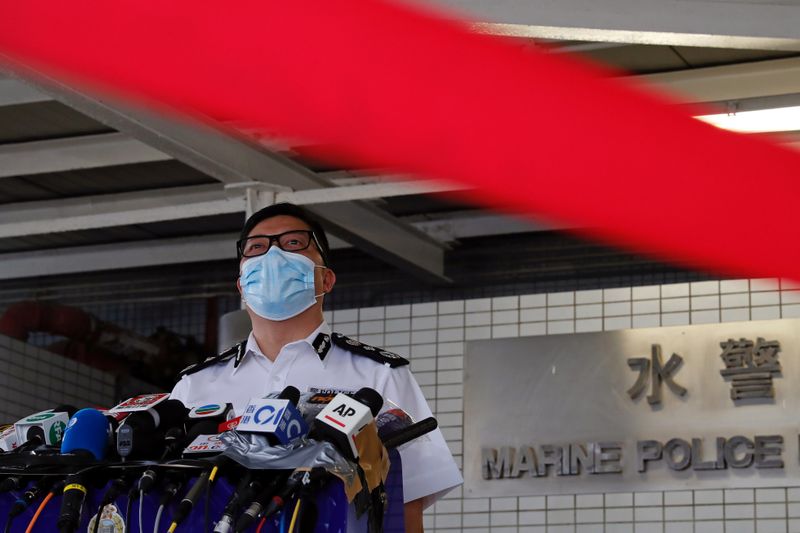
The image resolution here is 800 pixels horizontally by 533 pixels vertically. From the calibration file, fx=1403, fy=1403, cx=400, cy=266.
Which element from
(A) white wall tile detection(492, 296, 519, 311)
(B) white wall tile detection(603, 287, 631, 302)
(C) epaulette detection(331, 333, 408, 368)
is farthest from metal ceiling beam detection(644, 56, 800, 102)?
(C) epaulette detection(331, 333, 408, 368)

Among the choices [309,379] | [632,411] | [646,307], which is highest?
[646,307]

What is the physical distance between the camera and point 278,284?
11.5 feet

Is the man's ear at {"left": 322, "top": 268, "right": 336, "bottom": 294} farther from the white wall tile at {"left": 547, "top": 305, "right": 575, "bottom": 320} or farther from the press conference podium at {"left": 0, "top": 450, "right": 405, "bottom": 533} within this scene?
the white wall tile at {"left": 547, "top": 305, "right": 575, "bottom": 320}

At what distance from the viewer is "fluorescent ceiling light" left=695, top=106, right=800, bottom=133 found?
19.6ft

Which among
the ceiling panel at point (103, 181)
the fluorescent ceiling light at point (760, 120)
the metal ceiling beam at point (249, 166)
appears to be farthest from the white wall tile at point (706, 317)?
the ceiling panel at point (103, 181)

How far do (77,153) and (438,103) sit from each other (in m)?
1.95

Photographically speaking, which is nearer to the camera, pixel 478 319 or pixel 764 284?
pixel 764 284

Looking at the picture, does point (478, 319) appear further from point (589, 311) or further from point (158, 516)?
point (158, 516)

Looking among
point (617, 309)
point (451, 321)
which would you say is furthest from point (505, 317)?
point (617, 309)

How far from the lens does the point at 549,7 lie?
4867mm

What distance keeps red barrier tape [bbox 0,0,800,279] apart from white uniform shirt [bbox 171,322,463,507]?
1826 mm

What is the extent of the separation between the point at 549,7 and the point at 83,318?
452 centimetres

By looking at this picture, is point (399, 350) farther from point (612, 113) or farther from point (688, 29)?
point (688, 29)

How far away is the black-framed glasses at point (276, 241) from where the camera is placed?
355 centimetres
